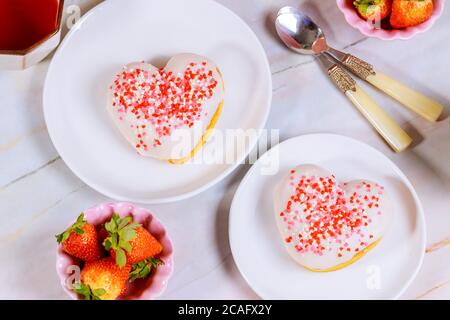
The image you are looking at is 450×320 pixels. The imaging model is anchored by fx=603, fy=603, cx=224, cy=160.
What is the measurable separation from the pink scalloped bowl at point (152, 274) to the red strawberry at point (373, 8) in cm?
60

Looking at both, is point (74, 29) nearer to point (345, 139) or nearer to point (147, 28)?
point (147, 28)

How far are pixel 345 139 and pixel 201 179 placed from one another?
0.31 meters

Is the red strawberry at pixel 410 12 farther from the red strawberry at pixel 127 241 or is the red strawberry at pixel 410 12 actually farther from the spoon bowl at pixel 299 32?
the red strawberry at pixel 127 241

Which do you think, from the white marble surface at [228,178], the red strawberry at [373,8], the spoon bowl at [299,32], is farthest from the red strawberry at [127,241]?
the red strawberry at [373,8]

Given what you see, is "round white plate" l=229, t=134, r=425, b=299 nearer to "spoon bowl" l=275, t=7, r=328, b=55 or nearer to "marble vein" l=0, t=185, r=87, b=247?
"spoon bowl" l=275, t=7, r=328, b=55

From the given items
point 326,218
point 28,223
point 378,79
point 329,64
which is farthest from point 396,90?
point 28,223

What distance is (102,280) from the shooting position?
1111 mm

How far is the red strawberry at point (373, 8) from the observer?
1.23 meters

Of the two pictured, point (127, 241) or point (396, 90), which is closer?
point (127, 241)

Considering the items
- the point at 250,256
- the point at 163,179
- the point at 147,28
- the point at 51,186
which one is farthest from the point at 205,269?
the point at 147,28

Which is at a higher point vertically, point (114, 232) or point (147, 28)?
point (147, 28)

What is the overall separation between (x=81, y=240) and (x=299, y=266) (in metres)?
0.44

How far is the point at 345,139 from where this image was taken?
1.24 meters

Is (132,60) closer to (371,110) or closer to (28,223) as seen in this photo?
(28,223)
